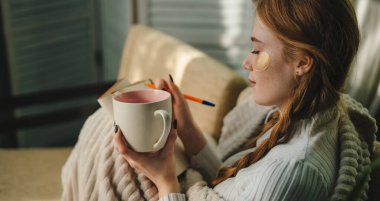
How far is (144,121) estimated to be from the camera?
35.9 inches

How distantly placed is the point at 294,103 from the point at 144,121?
30cm

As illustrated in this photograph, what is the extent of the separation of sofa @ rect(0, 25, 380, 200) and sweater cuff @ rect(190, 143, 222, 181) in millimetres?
232

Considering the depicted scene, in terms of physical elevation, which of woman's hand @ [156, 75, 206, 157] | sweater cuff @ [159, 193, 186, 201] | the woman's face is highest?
the woman's face

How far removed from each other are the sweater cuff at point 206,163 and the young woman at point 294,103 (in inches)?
7.4

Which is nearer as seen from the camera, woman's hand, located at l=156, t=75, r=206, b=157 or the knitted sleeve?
the knitted sleeve

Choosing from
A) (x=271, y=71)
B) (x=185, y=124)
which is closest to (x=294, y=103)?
(x=271, y=71)

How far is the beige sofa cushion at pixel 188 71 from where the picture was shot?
1559 mm

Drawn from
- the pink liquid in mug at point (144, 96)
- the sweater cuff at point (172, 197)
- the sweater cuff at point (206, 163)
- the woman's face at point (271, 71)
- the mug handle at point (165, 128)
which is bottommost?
the sweater cuff at point (206, 163)

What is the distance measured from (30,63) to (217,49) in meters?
1.00

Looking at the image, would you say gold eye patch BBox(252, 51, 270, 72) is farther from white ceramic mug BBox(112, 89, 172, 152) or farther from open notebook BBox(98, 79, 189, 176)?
open notebook BBox(98, 79, 189, 176)

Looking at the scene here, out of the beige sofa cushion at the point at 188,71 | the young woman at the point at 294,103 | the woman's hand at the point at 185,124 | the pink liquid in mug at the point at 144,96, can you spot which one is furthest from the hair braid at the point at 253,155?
the beige sofa cushion at the point at 188,71

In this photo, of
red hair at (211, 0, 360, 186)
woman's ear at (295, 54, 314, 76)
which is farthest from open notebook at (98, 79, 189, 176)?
woman's ear at (295, 54, 314, 76)

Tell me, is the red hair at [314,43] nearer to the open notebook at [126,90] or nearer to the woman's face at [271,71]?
the woman's face at [271,71]

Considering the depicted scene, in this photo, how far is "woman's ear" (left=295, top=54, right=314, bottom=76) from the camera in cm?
90
